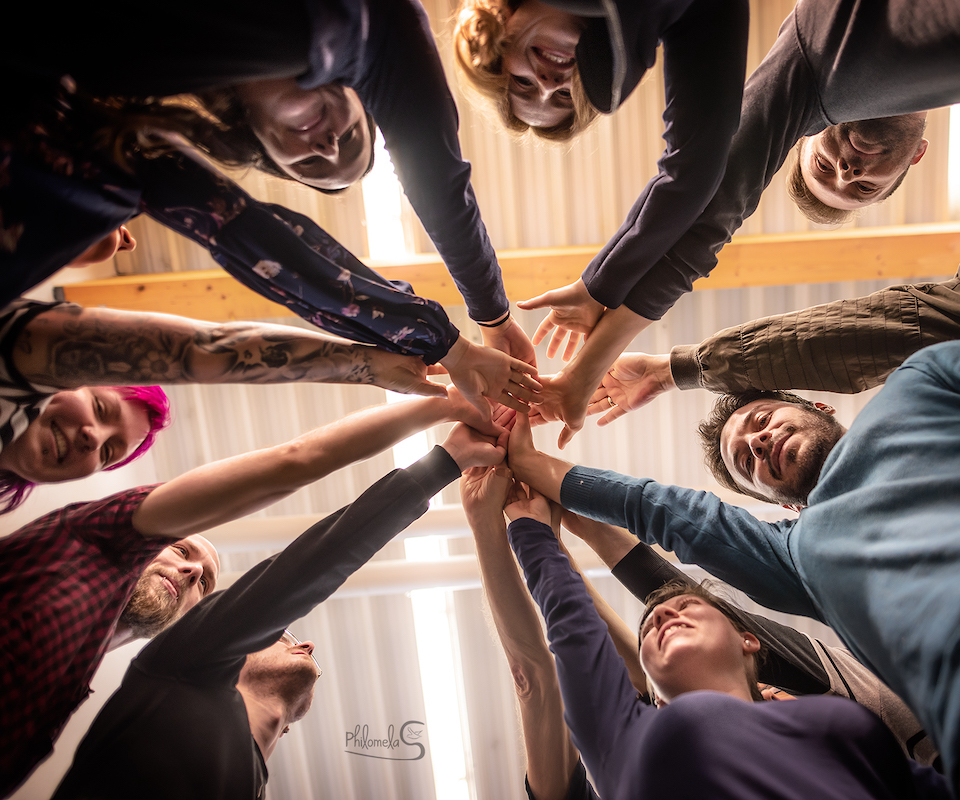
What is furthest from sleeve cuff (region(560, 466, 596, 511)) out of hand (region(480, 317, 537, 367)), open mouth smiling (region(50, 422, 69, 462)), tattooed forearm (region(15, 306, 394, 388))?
open mouth smiling (region(50, 422, 69, 462))

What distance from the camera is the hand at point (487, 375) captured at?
52.7 inches

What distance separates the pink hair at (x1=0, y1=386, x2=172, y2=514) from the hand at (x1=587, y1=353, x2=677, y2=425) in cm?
128

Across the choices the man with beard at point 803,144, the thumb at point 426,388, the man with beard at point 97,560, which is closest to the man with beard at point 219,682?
the man with beard at point 97,560

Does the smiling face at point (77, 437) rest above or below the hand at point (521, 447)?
above

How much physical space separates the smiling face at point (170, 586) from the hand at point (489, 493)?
32.4 inches

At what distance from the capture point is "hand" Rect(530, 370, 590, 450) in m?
1.59

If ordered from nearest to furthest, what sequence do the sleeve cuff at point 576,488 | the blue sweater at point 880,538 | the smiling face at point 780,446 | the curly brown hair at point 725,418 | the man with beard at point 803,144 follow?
the blue sweater at point 880,538, the man with beard at point 803,144, the sleeve cuff at point 576,488, the smiling face at point 780,446, the curly brown hair at point 725,418

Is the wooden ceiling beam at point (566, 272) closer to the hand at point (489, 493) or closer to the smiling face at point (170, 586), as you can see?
the hand at point (489, 493)

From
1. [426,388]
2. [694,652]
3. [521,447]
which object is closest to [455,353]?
[426,388]

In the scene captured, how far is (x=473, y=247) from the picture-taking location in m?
1.26

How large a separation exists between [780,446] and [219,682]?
5.34 feet

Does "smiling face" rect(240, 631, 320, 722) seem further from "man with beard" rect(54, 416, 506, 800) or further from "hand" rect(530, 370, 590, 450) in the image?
"hand" rect(530, 370, 590, 450)

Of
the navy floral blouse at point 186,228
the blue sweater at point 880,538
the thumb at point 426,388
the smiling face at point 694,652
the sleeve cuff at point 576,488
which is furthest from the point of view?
the sleeve cuff at point 576,488
